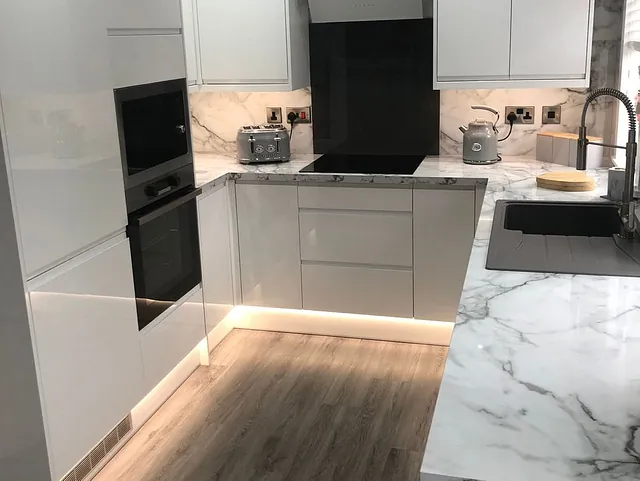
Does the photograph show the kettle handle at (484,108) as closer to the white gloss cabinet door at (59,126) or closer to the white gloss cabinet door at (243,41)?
the white gloss cabinet door at (243,41)

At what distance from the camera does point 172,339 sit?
9.95ft

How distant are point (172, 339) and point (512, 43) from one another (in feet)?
6.85

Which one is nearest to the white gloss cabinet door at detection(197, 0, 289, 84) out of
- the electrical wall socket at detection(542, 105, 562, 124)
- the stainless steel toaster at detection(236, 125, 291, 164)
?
the stainless steel toaster at detection(236, 125, 291, 164)

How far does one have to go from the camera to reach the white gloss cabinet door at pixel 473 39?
333 cm

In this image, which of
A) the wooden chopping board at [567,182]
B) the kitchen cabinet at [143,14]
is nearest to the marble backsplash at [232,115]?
the kitchen cabinet at [143,14]

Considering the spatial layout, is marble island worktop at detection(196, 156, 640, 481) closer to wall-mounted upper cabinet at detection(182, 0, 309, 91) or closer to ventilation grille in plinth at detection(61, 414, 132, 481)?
ventilation grille in plinth at detection(61, 414, 132, 481)

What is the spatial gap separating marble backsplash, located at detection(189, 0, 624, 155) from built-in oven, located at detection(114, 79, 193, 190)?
3.18 feet

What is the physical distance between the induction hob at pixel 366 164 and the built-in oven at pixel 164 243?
694 mm

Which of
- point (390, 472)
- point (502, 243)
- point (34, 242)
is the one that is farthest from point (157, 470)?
point (502, 243)

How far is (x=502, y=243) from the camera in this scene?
2.17 meters

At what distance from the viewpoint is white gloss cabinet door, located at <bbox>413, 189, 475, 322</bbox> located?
3316 millimetres

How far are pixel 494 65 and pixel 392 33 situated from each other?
0.64 metres

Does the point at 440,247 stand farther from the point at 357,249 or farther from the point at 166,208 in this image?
the point at 166,208

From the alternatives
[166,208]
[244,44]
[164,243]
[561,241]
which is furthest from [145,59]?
[561,241]
